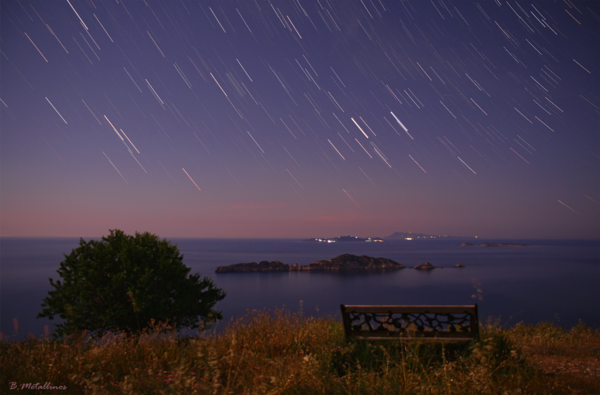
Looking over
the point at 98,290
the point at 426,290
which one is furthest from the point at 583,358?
the point at 426,290

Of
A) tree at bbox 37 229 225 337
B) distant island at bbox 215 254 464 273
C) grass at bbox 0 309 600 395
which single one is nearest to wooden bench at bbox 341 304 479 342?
grass at bbox 0 309 600 395

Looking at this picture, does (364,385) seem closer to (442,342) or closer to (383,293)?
(442,342)

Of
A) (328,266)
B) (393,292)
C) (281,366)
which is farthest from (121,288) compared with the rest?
(328,266)

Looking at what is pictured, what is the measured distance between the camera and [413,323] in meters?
4.70

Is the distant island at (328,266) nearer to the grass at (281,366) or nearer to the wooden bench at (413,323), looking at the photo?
the grass at (281,366)

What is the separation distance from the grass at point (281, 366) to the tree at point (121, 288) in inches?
464

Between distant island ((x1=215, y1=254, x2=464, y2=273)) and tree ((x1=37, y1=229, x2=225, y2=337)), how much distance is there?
79.2 metres

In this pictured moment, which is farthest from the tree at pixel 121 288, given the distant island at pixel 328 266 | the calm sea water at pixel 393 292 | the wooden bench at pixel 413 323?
the distant island at pixel 328 266

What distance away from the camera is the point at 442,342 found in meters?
4.33

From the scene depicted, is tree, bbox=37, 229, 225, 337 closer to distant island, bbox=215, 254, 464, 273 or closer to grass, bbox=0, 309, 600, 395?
grass, bbox=0, 309, 600, 395

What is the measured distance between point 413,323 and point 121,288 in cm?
1665

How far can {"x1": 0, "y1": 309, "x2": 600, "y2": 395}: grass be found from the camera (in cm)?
304

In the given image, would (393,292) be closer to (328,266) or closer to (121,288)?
(328,266)

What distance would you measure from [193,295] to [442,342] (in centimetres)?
1629
